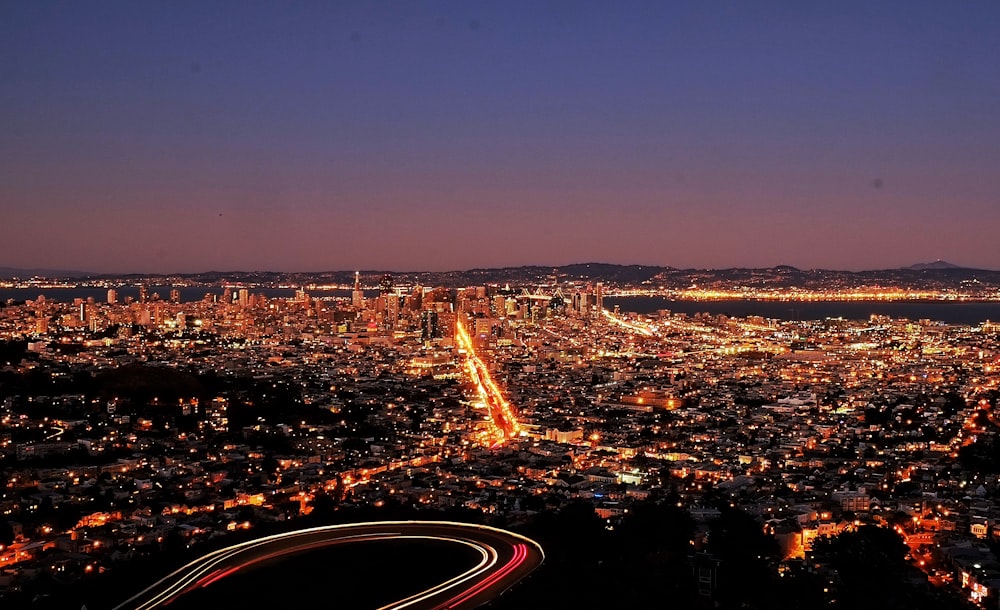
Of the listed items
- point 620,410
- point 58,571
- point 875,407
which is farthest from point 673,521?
point 875,407

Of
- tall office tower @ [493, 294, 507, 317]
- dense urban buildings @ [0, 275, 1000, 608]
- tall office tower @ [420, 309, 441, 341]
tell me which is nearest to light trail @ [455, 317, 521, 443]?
dense urban buildings @ [0, 275, 1000, 608]

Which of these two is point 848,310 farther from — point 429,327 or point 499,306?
point 429,327

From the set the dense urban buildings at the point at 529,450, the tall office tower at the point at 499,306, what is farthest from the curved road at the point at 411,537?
the tall office tower at the point at 499,306

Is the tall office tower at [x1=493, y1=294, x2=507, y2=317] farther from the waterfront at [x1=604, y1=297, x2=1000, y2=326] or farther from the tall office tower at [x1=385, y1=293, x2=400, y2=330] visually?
the waterfront at [x1=604, y1=297, x2=1000, y2=326]

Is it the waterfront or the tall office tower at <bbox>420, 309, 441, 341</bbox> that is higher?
the tall office tower at <bbox>420, 309, 441, 341</bbox>

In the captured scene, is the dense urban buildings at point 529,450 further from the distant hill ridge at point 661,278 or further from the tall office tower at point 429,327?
the distant hill ridge at point 661,278
